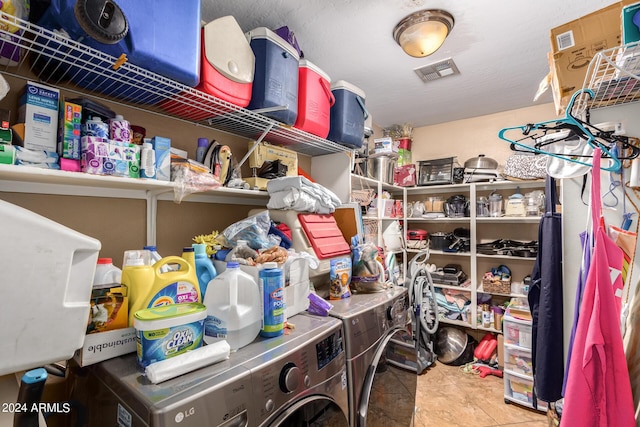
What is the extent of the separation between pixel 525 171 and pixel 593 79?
6.03 ft

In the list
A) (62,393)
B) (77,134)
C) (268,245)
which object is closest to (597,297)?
(268,245)

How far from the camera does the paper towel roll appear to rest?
0.70m

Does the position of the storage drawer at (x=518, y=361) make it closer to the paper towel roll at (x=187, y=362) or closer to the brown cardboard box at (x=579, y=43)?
the brown cardboard box at (x=579, y=43)

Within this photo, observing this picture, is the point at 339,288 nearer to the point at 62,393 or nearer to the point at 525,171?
the point at 62,393

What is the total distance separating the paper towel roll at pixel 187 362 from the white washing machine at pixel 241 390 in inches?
0.6

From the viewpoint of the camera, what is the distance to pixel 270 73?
4.48ft

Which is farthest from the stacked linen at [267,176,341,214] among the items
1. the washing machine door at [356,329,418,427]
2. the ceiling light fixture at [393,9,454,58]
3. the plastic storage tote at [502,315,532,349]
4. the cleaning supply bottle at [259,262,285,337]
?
the plastic storage tote at [502,315,532,349]

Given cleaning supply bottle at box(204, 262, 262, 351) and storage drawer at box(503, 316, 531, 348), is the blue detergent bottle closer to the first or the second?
cleaning supply bottle at box(204, 262, 262, 351)

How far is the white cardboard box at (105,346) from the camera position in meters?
0.78

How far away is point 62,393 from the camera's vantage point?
1044 mm

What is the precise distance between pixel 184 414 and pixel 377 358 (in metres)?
0.87

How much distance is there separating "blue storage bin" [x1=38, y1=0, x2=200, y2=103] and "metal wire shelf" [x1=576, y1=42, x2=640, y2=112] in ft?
4.38

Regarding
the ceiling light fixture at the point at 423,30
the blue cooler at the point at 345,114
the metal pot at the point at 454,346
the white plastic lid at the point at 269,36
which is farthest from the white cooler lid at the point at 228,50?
the metal pot at the point at 454,346

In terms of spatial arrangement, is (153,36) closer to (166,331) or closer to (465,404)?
(166,331)
